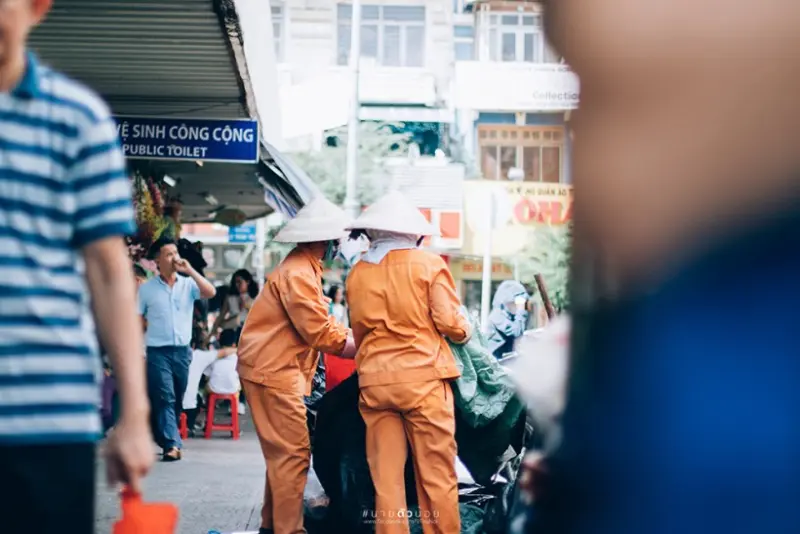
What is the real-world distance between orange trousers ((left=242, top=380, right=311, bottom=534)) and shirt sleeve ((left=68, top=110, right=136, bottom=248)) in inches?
152

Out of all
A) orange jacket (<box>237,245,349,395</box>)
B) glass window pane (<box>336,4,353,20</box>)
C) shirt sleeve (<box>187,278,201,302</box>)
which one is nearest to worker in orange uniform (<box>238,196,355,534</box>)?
orange jacket (<box>237,245,349,395</box>)

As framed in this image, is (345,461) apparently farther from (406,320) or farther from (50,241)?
(50,241)

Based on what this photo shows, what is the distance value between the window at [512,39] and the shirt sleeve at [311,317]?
112ft

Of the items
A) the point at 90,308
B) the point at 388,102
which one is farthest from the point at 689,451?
the point at 388,102

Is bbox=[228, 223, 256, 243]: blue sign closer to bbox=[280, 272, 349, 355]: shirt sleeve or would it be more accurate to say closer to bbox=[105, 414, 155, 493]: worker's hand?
bbox=[280, 272, 349, 355]: shirt sleeve

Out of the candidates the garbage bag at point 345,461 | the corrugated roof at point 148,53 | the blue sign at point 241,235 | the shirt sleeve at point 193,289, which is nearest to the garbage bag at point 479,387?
the garbage bag at point 345,461

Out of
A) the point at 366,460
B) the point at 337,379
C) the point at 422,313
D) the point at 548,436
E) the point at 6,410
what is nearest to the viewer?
the point at 6,410

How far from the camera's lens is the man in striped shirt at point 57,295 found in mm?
2410

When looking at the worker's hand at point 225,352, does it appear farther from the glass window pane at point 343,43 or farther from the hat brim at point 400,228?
the glass window pane at point 343,43

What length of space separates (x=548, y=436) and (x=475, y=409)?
3110 mm

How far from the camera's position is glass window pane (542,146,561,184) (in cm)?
4016

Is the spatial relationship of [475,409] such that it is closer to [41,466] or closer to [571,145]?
[571,145]

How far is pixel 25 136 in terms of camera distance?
2465 millimetres

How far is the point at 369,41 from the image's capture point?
1609 inches
